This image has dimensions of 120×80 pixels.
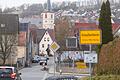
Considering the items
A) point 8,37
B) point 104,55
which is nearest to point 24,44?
point 8,37

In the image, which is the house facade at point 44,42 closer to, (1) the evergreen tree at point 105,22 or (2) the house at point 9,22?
(2) the house at point 9,22

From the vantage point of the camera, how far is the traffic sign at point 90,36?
1944cm

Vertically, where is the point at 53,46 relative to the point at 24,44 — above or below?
above

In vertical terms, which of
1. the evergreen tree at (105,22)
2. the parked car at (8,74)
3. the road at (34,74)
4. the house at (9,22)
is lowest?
the road at (34,74)

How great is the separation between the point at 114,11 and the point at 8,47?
12389 cm

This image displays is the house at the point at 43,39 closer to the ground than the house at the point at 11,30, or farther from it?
closer to the ground

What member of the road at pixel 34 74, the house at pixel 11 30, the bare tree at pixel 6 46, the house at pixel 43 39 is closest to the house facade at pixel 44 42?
the house at pixel 43 39

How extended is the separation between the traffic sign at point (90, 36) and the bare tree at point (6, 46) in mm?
57515

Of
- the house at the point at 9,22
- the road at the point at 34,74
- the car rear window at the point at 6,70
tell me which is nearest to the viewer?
the car rear window at the point at 6,70

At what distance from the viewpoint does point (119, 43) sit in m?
19.6

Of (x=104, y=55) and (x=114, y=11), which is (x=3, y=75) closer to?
(x=104, y=55)

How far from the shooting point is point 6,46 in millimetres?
77875

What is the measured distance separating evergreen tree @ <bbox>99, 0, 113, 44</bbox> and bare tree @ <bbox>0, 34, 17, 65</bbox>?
35.0m

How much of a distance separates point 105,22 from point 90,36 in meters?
23.8
